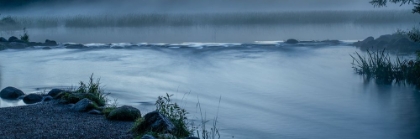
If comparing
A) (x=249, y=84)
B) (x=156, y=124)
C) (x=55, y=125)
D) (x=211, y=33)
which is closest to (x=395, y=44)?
(x=249, y=84)

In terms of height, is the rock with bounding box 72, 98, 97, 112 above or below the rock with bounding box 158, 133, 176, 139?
above

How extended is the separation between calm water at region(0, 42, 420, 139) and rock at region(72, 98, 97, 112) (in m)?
2.00

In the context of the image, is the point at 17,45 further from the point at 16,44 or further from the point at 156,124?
the point at 156,124

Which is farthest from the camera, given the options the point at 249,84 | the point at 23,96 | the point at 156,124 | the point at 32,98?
the point at 249,84

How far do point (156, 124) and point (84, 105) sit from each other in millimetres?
2448

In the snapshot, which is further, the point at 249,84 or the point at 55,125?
the point at 249,84

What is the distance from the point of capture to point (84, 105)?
1178 cm

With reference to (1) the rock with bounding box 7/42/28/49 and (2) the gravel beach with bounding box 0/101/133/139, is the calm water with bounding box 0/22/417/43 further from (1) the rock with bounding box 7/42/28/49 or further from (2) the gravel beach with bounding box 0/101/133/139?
(2) the gravel beach with bounding box 0/101/133/139

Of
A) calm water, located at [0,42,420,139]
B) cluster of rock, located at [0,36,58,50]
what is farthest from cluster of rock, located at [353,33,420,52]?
cluster of rock, located at [0,36,58,50]

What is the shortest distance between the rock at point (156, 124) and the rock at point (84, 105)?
82.8 inches

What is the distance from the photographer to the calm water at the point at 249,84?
491 inches

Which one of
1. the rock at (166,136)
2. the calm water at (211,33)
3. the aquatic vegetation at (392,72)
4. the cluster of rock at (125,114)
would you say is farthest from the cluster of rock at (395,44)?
the rock at (166,136)

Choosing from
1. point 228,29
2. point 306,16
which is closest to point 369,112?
point 228,29

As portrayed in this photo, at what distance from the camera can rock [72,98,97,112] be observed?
11.7m
